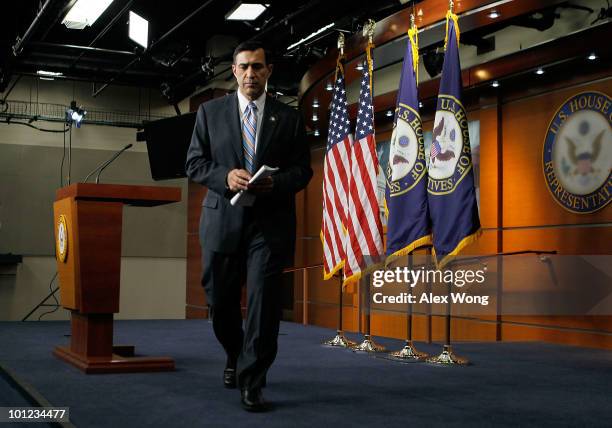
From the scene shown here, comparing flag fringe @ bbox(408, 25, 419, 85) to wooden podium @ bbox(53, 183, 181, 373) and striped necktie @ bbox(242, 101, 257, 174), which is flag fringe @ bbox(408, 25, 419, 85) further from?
striped necktie @ bbox(242, 101, 257, 174)

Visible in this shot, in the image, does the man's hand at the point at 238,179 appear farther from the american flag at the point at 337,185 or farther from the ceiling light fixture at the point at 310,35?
the ceiling light fixture at the point at 310,35

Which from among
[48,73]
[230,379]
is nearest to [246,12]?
[48,73]

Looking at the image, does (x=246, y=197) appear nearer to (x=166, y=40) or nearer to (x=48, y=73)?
(x=166, y=40)

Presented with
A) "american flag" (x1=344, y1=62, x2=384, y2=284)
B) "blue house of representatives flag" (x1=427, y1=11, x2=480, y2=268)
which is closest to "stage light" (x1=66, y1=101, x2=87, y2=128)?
"american flag" (x1=344, y1=62, x2=384, y2=284)

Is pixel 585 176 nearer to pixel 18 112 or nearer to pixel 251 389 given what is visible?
pixel 251 389

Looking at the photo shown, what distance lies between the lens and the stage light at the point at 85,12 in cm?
810

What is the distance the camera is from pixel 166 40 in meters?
9.39

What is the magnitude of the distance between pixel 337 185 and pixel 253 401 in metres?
3.53

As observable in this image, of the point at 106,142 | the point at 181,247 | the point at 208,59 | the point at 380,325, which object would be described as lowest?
the point at 380,325

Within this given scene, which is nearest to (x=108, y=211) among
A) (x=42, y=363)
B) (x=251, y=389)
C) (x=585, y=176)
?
(x=42, y=363)

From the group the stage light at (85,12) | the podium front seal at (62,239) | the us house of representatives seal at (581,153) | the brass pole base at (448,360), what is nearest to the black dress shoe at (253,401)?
the podium front seal at (62,239)

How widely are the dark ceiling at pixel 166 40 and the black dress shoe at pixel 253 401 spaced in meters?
5.00

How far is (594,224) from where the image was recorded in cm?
645

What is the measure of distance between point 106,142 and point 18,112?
144 centimetres
